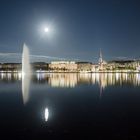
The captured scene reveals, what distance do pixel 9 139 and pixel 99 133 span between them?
13.4 feet

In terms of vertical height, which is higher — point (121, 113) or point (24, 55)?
point (24, 55)

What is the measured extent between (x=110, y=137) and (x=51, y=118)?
5.26 meters

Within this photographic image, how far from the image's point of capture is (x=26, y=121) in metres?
16.4

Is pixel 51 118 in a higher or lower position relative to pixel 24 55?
lower

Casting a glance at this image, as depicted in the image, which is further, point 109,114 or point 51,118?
point 109,114

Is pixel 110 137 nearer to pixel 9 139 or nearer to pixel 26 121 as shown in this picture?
pixel 9 139

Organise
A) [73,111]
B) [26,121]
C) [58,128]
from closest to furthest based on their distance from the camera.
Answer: [58,128] → [26,121] → [73,111]

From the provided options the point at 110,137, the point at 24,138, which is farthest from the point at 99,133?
the point at 24,138

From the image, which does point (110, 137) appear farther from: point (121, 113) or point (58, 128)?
point (121, 113)

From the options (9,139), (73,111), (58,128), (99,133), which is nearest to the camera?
(9,139)

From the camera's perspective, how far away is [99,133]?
13.6 m

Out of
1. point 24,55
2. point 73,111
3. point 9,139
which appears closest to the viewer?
point 9,139

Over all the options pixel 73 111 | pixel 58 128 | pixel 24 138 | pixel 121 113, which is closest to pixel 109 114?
pixel 121 113

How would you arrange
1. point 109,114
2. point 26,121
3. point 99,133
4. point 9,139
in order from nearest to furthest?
point 9,139, point 99,133, point 26,121, point 109,114
